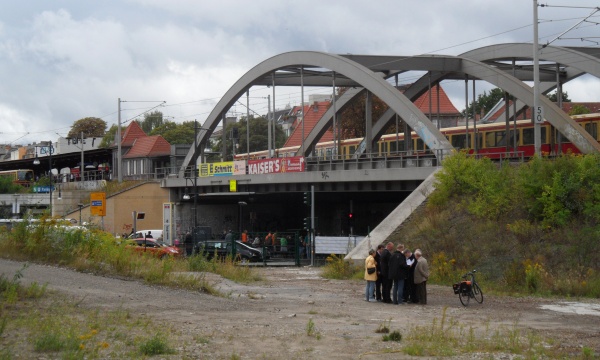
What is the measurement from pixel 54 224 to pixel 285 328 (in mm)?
12999

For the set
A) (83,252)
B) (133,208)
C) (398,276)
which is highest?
(133,208)

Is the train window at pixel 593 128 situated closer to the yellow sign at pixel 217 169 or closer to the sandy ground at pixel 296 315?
the sandy ground at pixel 296 315

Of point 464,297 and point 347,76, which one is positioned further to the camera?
point 347,76

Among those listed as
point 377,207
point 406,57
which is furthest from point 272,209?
point 406,57

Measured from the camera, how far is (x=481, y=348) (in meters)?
14.5

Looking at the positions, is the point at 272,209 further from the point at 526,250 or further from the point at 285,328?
the point at 285,328

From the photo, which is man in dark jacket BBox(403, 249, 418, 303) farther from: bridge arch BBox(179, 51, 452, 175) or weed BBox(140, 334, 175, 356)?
bridge arch BBox(179, 51, 452, 175)

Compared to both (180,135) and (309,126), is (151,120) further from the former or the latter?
(309,126)

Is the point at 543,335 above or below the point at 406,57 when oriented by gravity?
below

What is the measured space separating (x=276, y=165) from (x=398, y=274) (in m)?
32.0

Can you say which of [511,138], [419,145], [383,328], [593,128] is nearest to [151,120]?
[419,145]

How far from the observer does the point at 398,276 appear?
23016mm

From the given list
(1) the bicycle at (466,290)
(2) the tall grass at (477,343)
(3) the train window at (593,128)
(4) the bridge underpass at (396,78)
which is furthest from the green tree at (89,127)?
(2) the tall grass at (477,343)

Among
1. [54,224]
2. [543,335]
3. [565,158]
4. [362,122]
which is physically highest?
[362,122]
